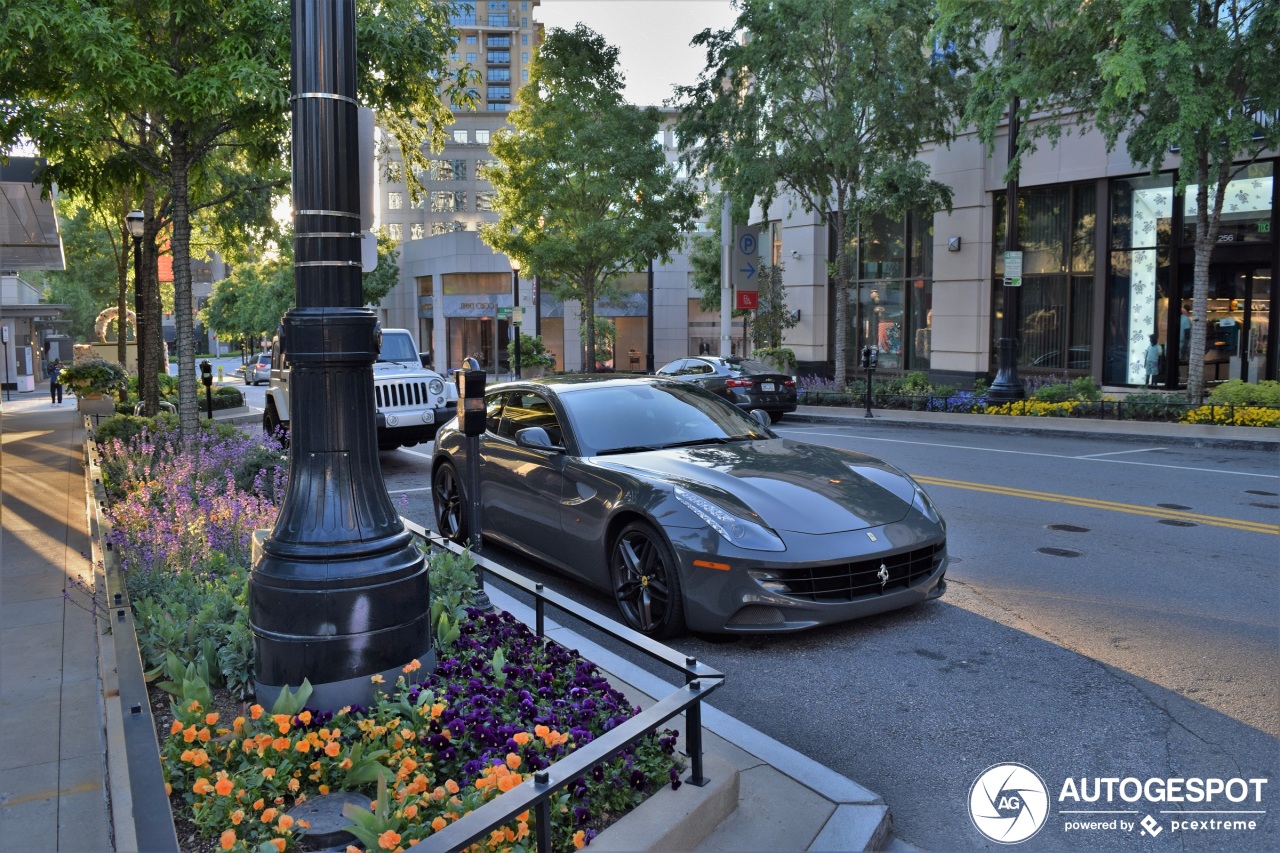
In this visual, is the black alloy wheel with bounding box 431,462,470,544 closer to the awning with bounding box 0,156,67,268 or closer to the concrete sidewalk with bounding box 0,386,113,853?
the concrete sidewalk with bounding box 0,386,113,853

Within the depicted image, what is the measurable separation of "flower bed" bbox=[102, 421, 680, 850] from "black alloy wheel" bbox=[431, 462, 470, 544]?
3196mm

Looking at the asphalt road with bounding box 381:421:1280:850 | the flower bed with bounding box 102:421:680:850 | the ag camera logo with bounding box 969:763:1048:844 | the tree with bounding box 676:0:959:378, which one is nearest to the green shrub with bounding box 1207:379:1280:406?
the tree with bounding box 676:0:959:378

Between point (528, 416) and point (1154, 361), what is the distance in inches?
735

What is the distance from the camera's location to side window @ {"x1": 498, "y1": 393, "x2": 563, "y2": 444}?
7.33 metres

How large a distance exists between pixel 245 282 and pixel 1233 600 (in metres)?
89.0

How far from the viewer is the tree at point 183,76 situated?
8922 millimetres

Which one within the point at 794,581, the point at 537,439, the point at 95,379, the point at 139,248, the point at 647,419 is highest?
the point at 139,248

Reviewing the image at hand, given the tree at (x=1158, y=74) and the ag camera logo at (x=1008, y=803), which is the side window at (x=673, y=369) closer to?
the tree at (x=1158, y=74)

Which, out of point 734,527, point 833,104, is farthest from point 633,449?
point 833,104

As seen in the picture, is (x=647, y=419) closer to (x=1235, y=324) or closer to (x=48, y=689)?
(x=48, y=689)

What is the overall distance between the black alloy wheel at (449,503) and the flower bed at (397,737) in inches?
126

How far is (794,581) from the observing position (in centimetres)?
543

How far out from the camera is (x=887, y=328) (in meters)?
27.9

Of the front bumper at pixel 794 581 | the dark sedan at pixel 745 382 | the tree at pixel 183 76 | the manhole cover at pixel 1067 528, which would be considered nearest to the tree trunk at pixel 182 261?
the tree at pixel 183 76
